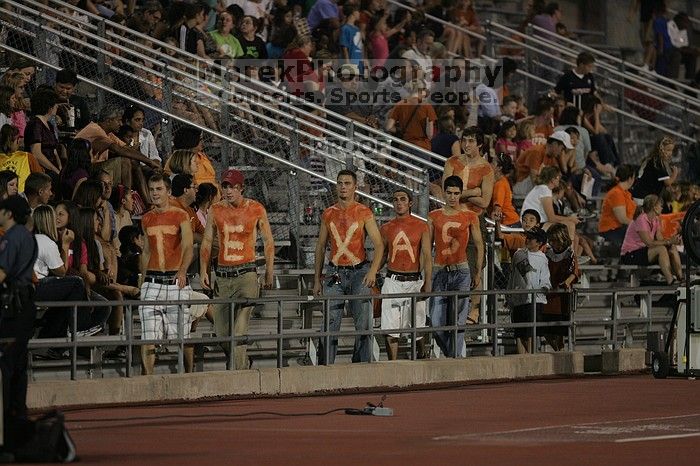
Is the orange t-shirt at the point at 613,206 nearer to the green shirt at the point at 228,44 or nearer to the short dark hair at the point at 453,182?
the green shirt at the point at 228,44

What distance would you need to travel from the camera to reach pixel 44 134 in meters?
21.6

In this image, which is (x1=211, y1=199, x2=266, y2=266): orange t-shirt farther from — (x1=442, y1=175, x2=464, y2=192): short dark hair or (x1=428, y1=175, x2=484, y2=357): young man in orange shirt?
(x1=442, y1=175, x2=464, y2=192): short dark hair

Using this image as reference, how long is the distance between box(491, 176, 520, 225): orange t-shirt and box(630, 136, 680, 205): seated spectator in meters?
3.71

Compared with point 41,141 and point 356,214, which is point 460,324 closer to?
point 356,214

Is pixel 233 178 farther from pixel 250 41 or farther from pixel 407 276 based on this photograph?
pixel 250 41

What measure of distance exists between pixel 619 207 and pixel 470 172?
185 inches

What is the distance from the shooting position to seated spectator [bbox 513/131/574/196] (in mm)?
27562

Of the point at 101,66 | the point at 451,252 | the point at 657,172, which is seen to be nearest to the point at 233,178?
the point at 451,252

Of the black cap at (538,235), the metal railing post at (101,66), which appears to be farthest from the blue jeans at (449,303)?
the metal railing post at (101,66)

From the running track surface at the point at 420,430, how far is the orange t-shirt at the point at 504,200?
5186 mm

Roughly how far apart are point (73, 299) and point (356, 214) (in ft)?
12.2

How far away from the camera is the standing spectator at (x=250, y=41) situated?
91.8 feet

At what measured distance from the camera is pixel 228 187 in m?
19.9

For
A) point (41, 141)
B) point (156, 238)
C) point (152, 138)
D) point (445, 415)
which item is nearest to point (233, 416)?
point (445, 415)
